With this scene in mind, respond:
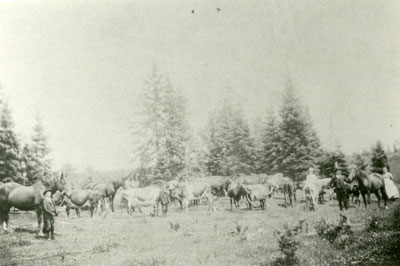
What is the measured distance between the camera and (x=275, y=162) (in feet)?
43.0

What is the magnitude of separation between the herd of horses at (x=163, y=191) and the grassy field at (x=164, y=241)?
3.29 feet

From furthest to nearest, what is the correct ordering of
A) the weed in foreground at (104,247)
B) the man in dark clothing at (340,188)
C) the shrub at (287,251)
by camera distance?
the man in dark clothing at (340,188) < the weed in foreground at (104,247) < the shrub at (287,251)

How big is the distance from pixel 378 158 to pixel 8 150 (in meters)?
13.2

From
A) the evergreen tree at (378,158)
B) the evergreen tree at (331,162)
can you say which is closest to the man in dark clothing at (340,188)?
the evergreen tree at (331,162)

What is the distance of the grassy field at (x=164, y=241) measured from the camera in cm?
980

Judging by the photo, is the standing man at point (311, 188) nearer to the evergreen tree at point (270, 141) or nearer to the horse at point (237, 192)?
the evergreen tree at point (270, 141)

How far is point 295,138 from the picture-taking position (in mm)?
12305

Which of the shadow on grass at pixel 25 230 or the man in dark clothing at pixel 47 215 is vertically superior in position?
the man in dark clothing at pixel 47 215

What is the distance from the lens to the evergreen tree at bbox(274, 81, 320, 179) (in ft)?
39.3

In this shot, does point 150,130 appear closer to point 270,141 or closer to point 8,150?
point 270,141

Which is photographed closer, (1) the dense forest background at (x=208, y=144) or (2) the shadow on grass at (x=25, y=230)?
(2) the shadow on grass at (x=25, y=230)

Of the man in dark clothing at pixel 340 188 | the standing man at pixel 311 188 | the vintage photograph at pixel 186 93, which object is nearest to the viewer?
the vintage photograph at pixel 186 93

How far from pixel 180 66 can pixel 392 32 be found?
23.5 ft

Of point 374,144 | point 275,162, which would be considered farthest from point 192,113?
point 374,144
